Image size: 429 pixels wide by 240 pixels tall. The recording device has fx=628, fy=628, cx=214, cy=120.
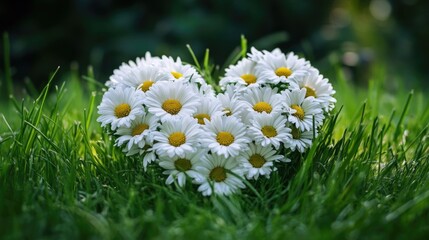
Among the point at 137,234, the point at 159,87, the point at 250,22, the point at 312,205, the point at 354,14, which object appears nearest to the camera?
the point at 137,234

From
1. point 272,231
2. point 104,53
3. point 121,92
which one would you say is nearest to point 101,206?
point 121,92

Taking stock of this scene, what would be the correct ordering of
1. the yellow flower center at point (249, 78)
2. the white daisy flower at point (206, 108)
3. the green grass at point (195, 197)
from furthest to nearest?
the yellow flower center at point (249, 78) < the white daisy flower at point (206, 108) < the green grass at point (195, 197)

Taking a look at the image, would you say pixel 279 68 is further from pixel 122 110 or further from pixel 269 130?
pixel 122 110

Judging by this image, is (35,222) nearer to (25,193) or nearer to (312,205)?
(25,193)

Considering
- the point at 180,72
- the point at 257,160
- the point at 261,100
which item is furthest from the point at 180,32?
the point at 257,160

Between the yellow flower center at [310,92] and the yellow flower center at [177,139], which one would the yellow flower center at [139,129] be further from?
the yellow flower center at [310,92]

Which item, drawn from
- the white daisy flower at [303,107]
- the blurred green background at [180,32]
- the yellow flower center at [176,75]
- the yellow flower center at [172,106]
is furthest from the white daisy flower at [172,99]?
the blurred green background at [180,32]

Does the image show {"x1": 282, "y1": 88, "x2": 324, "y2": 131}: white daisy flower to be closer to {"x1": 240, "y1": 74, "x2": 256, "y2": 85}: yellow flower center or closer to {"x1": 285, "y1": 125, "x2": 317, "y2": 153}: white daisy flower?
{"x1": 285, "y1": 125, "x2": 317, "y2": 153}: white daisy flower
